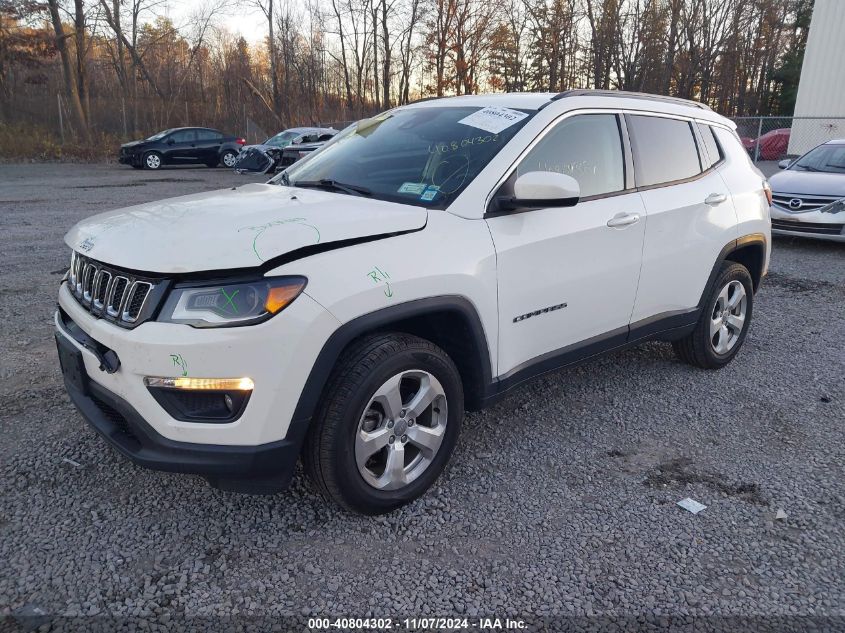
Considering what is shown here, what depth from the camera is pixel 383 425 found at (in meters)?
2.73

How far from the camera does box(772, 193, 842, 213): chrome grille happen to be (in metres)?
9.01

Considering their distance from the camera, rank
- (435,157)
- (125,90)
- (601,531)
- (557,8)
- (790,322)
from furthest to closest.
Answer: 1. (557,8)
2. (125,90)
3. (790,322)
4. (435,157)
5. (601,531)

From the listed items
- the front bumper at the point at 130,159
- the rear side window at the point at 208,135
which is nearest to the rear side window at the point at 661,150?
the rear side window at the point at 208,135

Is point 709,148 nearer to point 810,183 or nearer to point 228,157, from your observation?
point 810,183

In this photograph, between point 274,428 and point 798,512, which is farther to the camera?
point 798,512

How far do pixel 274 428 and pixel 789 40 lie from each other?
55.4m

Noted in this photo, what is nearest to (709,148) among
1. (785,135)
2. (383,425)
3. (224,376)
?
(383,425)

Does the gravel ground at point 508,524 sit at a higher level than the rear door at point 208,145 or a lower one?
lower

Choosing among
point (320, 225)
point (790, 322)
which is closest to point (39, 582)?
point (320, 225)

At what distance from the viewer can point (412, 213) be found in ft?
9.30

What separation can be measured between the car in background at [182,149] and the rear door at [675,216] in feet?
70.2

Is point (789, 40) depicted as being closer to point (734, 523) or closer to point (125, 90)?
point (125, 90)

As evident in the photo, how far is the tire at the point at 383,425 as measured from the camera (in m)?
2.54

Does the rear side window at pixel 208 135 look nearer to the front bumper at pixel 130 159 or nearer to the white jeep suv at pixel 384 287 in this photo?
the front bumper at pixel 130 159
